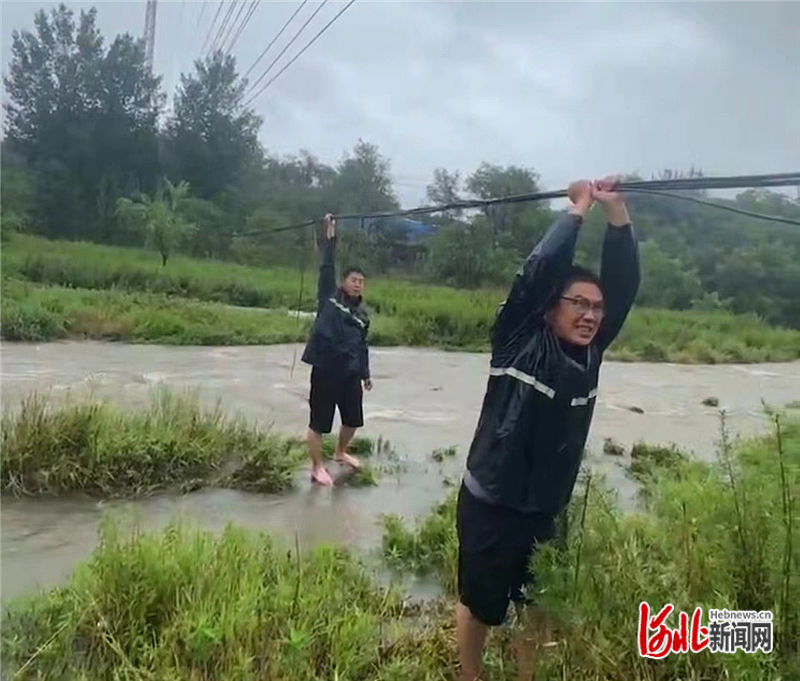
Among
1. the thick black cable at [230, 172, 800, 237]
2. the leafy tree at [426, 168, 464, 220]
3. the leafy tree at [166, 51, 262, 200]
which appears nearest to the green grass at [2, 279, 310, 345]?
the leafy tree at [166, 51, 262, 200]

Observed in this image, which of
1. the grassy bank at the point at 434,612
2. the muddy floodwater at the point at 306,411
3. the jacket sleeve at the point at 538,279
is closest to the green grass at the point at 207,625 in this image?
the grassy bank at the point at 434,612

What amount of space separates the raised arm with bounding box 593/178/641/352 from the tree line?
201mm

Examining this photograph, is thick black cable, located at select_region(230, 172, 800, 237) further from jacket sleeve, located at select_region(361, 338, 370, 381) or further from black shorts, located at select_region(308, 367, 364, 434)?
black shorts, located at select_region(308, 367, 364, 434)

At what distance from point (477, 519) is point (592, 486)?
0.94ft

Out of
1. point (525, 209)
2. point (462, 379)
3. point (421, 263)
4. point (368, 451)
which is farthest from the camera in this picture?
point (368, 451)

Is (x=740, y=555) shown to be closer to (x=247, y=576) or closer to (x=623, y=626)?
(x=623, y=626)

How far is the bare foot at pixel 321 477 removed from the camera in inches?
103

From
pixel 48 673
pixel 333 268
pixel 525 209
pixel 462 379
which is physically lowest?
pixel 48 673

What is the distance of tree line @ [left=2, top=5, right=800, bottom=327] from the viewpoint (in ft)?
6.08

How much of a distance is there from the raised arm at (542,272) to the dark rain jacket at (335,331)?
29.1 inches

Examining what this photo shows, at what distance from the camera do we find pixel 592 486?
1725 mm

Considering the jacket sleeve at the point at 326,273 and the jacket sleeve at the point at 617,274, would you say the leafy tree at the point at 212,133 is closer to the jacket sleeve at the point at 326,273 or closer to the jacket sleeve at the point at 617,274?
the jacket sleeve at the point at 326,273

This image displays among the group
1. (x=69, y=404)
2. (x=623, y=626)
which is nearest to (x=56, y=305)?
(x=69, y=404)

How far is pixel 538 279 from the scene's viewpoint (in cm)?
155
